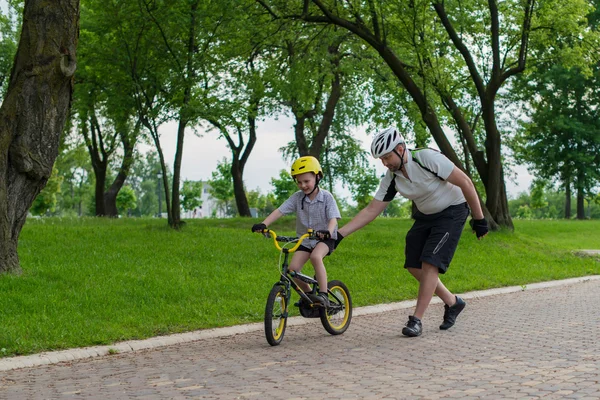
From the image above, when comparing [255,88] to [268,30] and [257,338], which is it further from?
[257,338]

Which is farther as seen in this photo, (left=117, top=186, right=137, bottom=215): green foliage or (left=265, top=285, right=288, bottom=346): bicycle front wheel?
(left=117, top=186, right=137, bottom=215): green foliage

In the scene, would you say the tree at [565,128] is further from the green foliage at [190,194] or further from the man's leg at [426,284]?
the green foliage at [190,194]

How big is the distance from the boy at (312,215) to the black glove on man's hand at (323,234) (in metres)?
0.30

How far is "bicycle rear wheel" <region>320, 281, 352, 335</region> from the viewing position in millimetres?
7966

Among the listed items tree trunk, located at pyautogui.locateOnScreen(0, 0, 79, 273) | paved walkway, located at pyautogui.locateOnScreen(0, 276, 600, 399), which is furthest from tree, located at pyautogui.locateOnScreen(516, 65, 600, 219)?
paved walkway, located at pyautogui.locateOnScreen(0, 276, 600, 399)

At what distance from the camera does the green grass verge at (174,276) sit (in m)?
8.61

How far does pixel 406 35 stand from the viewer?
71.6 feet

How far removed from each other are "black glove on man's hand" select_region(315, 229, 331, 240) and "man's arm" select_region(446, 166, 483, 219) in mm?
1240

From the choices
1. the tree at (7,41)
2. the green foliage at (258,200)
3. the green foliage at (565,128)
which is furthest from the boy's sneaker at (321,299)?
the green foliage at (258,200)

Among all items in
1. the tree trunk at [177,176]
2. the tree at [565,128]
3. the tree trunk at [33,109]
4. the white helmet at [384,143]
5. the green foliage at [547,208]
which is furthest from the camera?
the green foliage at [547,208]

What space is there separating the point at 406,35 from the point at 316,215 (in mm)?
14851

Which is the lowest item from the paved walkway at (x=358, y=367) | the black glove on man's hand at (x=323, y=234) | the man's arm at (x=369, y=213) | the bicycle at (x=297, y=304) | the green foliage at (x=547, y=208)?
the paved walkway at (x=358, y=367)

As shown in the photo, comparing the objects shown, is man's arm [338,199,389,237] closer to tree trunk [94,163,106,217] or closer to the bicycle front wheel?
the bicycle front wheel

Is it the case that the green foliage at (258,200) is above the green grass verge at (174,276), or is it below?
above
